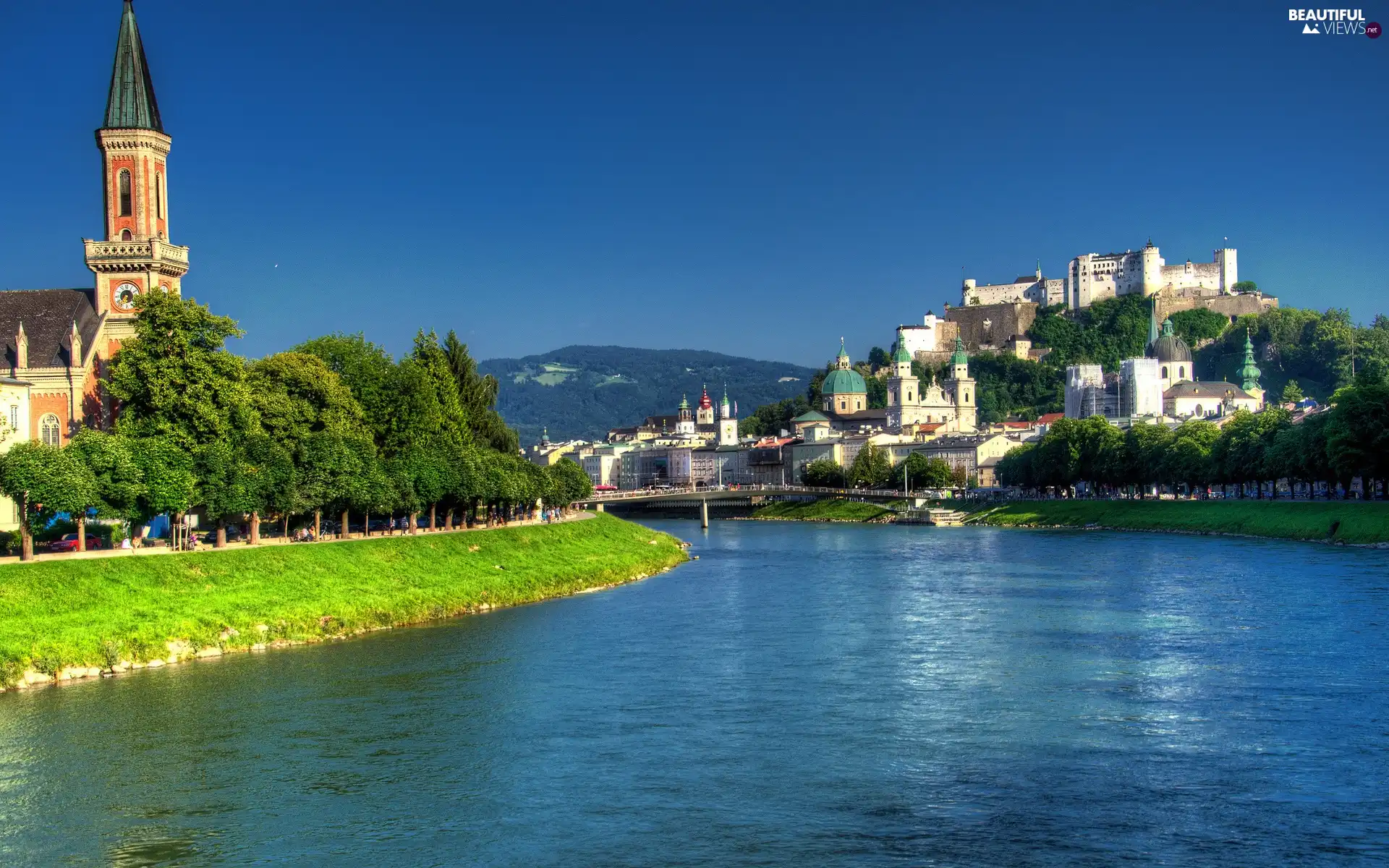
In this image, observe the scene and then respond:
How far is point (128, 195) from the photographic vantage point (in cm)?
5522

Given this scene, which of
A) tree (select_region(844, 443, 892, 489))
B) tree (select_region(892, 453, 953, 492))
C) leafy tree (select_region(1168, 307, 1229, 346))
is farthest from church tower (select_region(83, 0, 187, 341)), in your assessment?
leafy tree (select_region(1168, 307, 1229, 346))

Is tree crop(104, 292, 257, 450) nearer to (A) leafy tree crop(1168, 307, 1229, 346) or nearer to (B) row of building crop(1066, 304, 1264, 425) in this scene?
(B) row of building crop(1066, 304, 1264, 425)

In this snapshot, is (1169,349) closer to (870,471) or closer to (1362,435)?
(870,471)

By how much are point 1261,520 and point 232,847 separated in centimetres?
6789

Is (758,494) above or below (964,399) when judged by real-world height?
below

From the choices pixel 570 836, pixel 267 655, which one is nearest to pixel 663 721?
pixel 570 836

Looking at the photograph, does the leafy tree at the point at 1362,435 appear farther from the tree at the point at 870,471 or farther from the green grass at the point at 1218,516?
the tree at the point at 870,471

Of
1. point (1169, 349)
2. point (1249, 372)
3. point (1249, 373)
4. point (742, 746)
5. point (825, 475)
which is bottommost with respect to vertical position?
point (742, 746)

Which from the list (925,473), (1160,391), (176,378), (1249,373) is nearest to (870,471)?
(925,473)

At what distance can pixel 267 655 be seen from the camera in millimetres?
36688

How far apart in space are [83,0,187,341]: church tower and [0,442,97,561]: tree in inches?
588

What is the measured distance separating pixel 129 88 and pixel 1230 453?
66535 mm

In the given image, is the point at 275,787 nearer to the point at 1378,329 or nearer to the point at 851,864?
the point at 851,864

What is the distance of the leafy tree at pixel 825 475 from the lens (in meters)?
152
